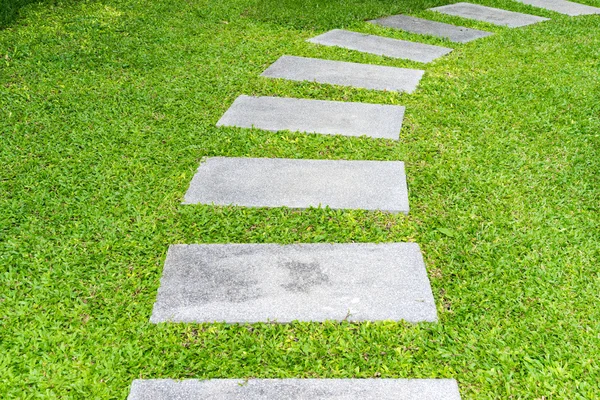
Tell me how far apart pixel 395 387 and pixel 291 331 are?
0.50 m

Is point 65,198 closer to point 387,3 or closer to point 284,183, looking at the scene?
point 284,183

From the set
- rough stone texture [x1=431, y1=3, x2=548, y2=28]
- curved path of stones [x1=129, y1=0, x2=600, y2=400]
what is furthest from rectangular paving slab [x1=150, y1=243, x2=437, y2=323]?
rough stone texture [x1=431, y1=3, x2=548, y2=28]

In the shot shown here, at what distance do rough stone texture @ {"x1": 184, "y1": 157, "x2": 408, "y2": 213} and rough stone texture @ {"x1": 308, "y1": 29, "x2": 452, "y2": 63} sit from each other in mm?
2383

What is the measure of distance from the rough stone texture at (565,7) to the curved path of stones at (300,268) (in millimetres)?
4698

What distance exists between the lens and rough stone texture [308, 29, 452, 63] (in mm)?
5664

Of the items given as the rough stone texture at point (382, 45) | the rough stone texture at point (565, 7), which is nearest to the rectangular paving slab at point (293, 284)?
the rough stone texture at point (382, 45)

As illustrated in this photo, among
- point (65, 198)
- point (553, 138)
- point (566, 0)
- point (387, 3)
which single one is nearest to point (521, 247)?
point (553, 138)

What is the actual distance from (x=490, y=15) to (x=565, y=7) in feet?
4.50

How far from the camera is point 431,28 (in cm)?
654

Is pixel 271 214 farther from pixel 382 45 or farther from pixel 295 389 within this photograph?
pixel 382 45

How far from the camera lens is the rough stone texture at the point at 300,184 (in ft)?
10.7

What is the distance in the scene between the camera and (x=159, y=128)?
4051 mm

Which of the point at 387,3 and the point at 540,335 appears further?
the point at 387,3

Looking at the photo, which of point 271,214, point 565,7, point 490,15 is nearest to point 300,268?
point 271,214
